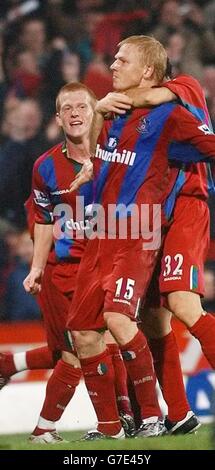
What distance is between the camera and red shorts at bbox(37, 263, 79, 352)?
24.6 ft

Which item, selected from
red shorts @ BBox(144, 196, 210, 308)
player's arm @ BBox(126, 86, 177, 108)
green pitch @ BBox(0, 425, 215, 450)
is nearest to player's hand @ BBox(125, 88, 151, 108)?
player's arm @ BBox(126, 86, 177, 108)

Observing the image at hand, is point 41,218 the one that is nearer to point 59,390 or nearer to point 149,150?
point 59,390

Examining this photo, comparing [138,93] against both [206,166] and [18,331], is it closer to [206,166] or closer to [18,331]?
[206,166]

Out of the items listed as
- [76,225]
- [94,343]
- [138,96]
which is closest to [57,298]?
[76,225]

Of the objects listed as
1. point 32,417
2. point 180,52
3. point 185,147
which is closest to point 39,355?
point 32,417

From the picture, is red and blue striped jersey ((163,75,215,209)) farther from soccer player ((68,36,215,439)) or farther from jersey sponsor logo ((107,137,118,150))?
jersey sponsor logo ((107,137,118,150))

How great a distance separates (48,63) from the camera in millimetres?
11508

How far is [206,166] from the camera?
674 centimetres

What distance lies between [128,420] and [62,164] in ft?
4.77

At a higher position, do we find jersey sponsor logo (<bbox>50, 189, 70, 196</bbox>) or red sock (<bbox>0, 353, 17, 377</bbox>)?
jersey sponsor logo (<bbox>50, 189, 70, 196</bbox>)

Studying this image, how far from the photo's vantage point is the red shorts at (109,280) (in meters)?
6.28

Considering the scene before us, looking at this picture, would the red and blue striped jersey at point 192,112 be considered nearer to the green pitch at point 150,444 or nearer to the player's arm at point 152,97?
the player's arm at point 152,97

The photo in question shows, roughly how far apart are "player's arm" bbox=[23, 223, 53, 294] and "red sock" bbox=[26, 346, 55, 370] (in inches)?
36.3

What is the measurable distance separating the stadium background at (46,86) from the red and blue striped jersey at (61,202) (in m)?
1.95
